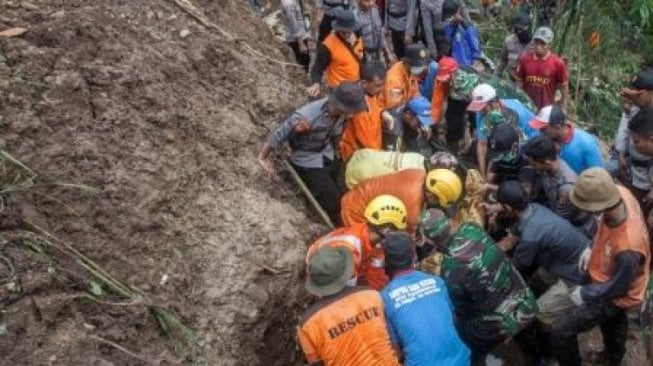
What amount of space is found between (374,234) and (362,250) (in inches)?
8.5

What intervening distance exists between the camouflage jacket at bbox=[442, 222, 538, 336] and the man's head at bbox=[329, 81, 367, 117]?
1.26 m

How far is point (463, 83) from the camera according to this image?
20.5ft

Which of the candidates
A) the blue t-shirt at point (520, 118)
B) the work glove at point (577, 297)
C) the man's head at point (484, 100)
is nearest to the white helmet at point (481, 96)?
the man's head at point (484, 100)

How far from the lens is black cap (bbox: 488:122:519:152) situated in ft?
17.4

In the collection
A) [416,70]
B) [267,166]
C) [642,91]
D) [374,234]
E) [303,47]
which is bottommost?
[303,47]

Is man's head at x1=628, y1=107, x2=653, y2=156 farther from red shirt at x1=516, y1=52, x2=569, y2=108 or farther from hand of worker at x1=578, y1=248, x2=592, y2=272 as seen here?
red shirt at x1=516, y1=52, x2=569, y2=108

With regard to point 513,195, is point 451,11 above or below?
below

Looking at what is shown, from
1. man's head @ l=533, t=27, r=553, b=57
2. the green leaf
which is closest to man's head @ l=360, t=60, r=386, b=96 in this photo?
man's head @ l=533, t=27, r=553, b=57

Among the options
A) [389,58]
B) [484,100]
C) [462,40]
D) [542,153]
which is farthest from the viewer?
[389,58]

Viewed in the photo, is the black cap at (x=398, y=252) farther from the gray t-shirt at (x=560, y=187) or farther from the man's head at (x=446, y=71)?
the man's head at (x=446, y=71)

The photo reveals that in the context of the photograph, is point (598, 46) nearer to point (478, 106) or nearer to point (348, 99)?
point (478, 106)

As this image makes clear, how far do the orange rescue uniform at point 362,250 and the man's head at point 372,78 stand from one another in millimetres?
1357

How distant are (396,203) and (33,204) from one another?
2.26m

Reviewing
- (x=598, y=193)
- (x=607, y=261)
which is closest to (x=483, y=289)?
(x=607, y=261)
